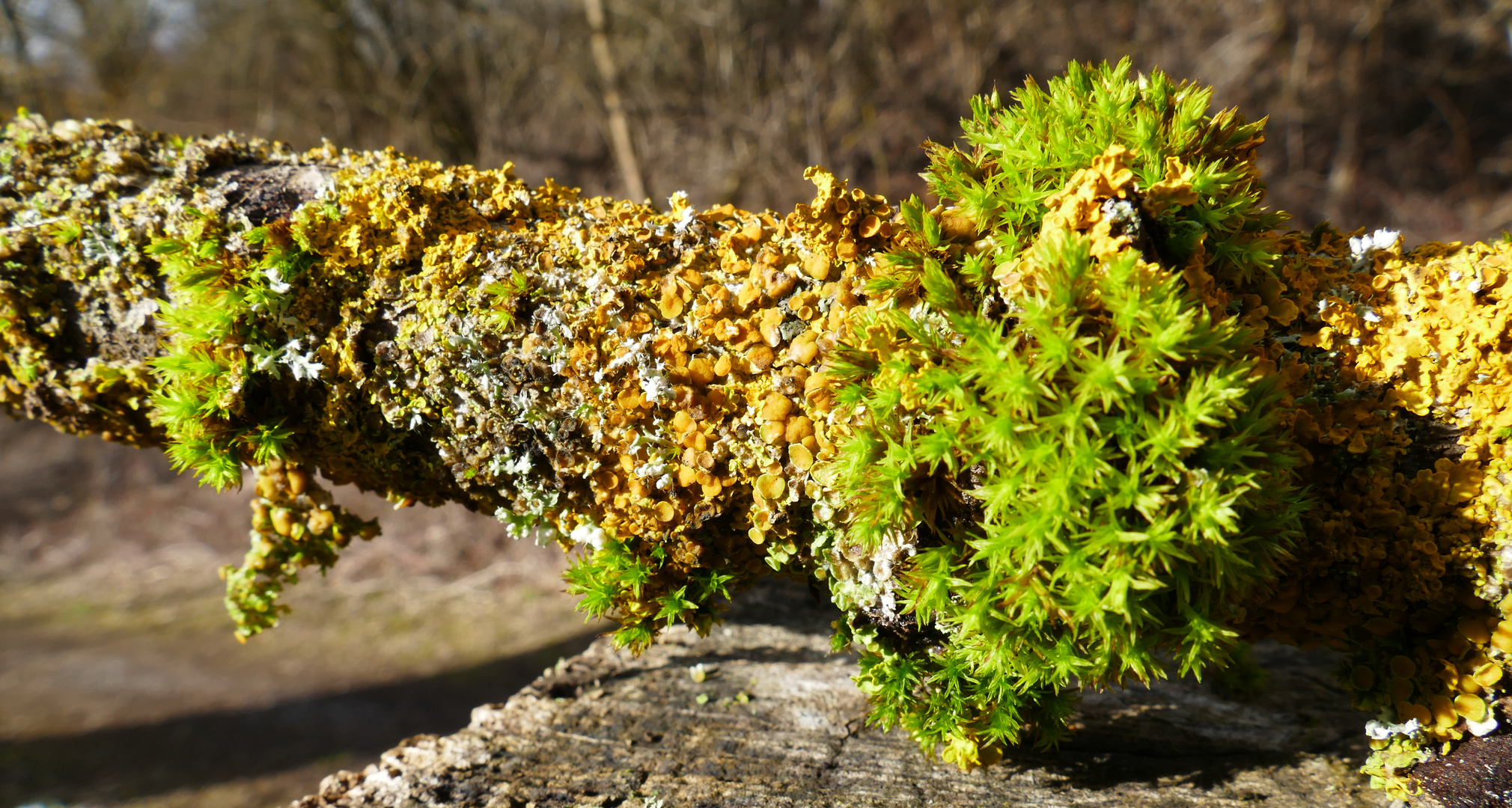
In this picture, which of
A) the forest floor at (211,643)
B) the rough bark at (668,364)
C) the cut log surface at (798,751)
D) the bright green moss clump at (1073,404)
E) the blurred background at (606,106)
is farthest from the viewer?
the blurred background at (606,106)

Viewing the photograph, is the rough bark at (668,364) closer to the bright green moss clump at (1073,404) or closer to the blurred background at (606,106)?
the bright green moss clump at (1073,404)

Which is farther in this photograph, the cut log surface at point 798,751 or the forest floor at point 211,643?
Answer: the forest floor at point 211,643

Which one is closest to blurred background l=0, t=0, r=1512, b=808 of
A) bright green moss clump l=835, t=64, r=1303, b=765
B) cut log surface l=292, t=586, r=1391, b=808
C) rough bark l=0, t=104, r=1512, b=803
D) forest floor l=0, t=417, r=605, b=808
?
forest floor l=0, t=417, r=605, b=808

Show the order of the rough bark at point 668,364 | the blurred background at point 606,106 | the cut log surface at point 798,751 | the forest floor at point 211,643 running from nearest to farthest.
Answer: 1. the rough bark at point 668,364
2. the cut log surface at point 798,751
3. the forest floor at point 211,643
4. the blurred background at point 606,106

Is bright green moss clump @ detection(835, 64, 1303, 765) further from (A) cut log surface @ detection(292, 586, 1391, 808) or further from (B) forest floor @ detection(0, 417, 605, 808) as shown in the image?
(B) forest floor @ detection(0, 417, 605, 808)

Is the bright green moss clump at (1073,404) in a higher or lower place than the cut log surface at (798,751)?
higher

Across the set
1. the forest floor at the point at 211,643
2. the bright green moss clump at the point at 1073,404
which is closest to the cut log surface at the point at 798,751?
the bright green moss clump at the point at 1073,404

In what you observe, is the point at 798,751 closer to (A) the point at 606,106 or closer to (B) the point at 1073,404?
(B) the point at 1073,404
